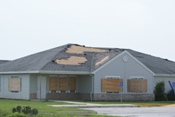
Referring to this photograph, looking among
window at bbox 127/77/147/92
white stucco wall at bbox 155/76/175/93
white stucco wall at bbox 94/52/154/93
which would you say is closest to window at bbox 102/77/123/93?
white stucco wall at bbox 94/52/154/93

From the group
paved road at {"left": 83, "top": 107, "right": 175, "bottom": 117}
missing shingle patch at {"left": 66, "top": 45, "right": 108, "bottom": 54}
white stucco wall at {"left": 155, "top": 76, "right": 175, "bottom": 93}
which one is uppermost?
missing shingle patch at {"left": 66, "top": 45, "right": 108, "bottom": 54}

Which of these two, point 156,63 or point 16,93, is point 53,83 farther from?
point 156,63

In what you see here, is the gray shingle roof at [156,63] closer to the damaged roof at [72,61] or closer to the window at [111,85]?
the damaged roof at [72,61]

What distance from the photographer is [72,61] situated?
44.8m

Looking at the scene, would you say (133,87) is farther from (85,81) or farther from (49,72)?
(49,72)

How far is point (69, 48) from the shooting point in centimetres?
4847

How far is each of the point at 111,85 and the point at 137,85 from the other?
2.86m

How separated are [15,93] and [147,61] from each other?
15222 millimetres

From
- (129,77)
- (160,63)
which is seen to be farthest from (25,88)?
(160,63)

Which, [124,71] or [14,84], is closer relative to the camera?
[124,71]

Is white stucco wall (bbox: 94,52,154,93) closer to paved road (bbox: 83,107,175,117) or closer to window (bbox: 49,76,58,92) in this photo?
window (bbox: 49,76,58,92)

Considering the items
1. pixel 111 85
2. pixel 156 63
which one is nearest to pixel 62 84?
pixel 111 85

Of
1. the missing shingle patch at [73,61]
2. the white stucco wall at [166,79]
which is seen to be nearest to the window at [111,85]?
the missing shingle patch at [73,61]

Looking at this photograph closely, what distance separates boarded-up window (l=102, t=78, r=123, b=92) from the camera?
43.4 m
